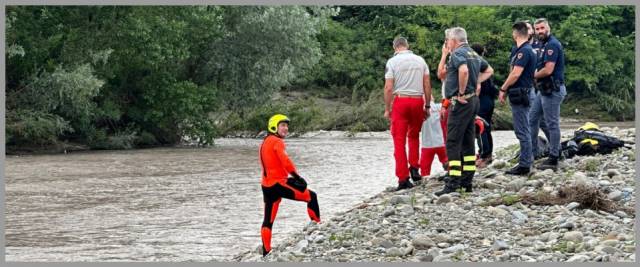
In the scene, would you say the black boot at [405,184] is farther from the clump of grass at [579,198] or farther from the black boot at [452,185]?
the clump of grass at [579,198]

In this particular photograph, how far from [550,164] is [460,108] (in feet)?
7.52

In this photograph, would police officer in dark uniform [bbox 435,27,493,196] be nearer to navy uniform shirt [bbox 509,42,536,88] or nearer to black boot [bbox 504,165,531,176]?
navy uniform shirt [bbox 509,42,536,88]

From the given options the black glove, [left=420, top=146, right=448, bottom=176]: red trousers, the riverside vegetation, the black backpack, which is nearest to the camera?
the black glove

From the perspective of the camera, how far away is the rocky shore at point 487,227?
1011 centimetres

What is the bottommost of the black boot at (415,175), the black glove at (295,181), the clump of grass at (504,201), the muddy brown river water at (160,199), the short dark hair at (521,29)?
the muddy brown river water at (160,199)

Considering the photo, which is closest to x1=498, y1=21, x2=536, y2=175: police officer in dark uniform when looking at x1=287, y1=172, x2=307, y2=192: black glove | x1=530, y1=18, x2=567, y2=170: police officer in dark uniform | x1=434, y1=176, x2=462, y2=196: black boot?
x1=530, y1=18, x2=567, y2=170: police officer in dark uniform

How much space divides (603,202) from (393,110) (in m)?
3.03

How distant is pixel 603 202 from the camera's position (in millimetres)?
12234

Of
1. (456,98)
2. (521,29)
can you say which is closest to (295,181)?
(456,98)

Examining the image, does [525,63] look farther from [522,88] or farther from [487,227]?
[487,227]

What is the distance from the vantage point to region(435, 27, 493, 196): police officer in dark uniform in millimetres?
13492

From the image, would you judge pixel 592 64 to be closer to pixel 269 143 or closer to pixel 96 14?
pixel 96 14

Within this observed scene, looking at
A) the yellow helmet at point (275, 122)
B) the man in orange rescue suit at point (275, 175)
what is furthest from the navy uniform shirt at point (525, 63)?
the yellow helmet at point (275, 122)

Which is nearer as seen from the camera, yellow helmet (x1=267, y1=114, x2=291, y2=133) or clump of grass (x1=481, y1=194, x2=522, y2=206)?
yellow helmet (x1=267, y1=114, x2=291, y2=133)
